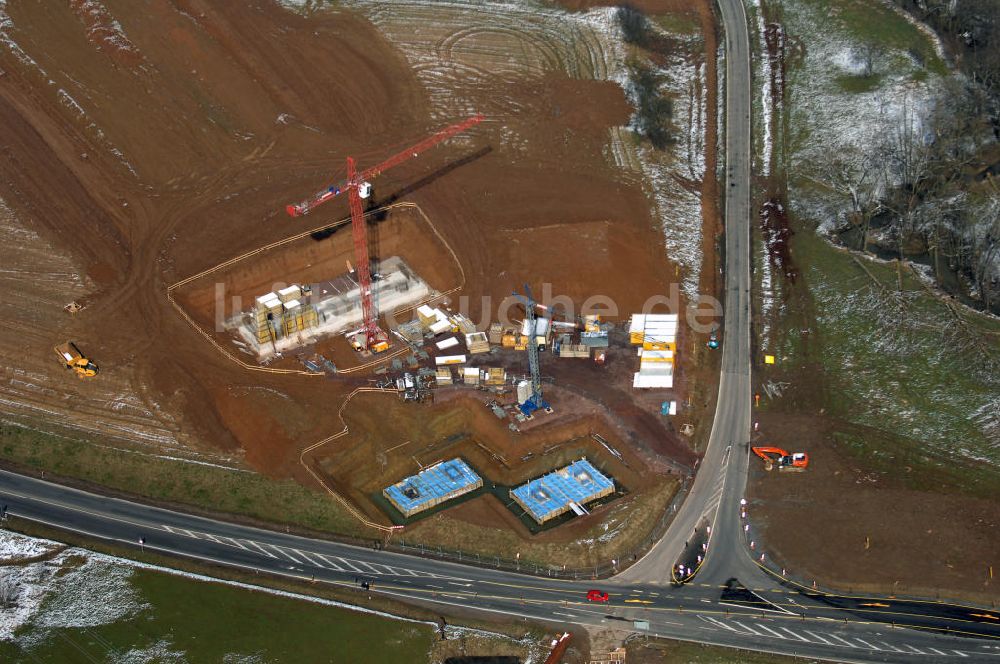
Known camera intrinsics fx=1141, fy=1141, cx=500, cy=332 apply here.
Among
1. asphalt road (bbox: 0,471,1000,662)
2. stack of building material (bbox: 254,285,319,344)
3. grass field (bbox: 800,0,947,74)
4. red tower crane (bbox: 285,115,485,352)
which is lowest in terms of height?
asphalt road (bbox: 0,471,1000,662)

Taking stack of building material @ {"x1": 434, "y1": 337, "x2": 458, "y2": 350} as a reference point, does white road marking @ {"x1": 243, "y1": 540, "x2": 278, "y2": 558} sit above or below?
below

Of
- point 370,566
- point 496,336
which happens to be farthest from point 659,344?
point 370,566

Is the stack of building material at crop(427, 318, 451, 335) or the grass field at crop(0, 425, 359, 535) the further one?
the stack of building material at crop(427, 318, 451, 335)

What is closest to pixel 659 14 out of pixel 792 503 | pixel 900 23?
pixel 900 23

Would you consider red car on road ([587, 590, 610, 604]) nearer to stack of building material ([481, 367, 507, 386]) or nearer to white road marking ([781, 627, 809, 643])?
white road marking ([781, 627, 809, 643])

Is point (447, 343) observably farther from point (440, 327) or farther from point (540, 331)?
point (540, 331)

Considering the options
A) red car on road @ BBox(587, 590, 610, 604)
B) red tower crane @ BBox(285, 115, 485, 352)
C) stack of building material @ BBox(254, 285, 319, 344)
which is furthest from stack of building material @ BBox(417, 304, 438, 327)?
red car on road @ BBox(587, 590, 610, 604)
